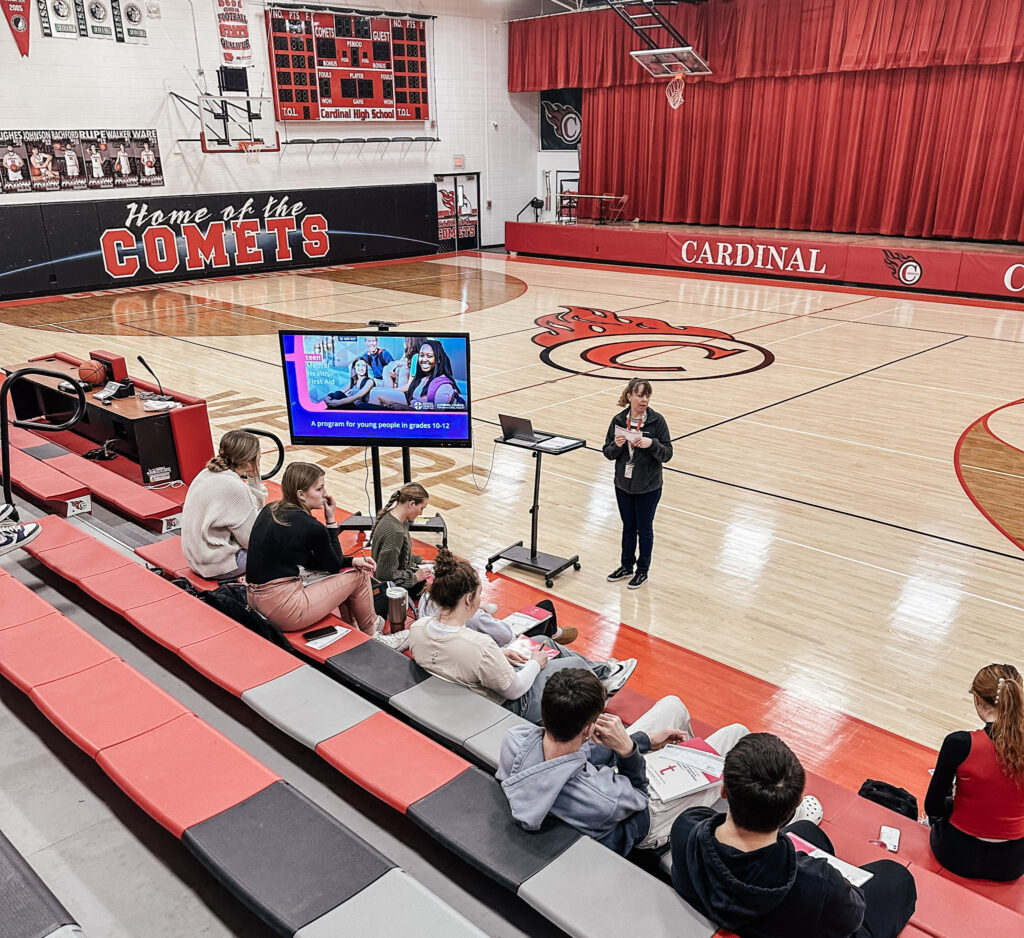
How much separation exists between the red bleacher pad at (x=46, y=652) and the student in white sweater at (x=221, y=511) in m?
0.87

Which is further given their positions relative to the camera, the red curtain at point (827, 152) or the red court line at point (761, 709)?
the red curtain at point (827, 152)

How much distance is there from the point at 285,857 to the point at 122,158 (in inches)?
700

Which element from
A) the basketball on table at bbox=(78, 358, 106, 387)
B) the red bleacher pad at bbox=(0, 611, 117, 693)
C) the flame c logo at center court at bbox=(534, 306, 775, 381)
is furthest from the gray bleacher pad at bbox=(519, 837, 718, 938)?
the flame c logo at center court at bbox=(534, 306, 775, 381)

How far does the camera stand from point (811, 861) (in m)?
2.34

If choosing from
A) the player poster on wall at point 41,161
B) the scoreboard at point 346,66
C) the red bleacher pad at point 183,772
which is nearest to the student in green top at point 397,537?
the red bleacher pad at point 183,772

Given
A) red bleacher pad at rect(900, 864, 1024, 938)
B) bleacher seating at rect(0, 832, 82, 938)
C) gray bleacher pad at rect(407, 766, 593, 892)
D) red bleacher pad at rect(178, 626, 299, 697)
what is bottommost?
red bleacher pad at rect(900, 864, 1024, 938)

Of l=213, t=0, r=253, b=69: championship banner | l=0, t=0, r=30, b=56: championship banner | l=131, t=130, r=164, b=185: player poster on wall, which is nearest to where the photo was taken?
l=0, t=0, r=30, b=56: championship banner

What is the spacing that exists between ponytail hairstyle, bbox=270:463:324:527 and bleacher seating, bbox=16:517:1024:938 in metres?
0.56

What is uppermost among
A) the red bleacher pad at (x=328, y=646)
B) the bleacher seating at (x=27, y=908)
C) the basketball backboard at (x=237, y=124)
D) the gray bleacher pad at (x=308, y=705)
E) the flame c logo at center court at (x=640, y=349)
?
the basketball backboard at (x=237, y=124)

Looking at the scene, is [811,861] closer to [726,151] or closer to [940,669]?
[940,669]

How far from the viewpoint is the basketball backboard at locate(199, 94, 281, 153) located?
59.1ft

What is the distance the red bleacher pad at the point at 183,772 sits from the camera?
2.77m

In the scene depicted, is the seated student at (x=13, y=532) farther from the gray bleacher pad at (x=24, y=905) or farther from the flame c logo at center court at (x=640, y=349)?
the flame c logo at center court at (x=640, y=349)

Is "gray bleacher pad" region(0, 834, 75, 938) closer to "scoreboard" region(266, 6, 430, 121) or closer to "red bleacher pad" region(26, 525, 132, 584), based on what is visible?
"red bleacher pad" region(26, 525, 132, 584)
